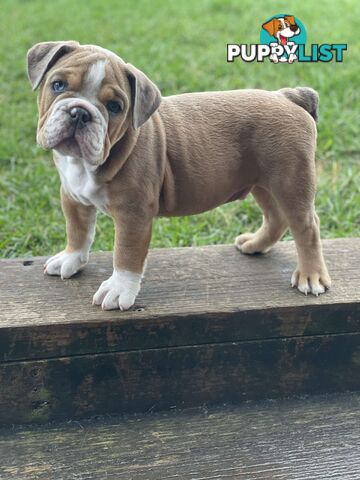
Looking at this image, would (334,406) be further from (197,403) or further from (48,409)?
(48,409)

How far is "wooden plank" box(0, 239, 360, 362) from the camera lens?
2318mm

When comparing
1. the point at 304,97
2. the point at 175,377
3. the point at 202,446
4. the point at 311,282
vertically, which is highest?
the point at 304,97

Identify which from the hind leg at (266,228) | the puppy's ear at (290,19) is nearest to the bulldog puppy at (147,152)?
the hind leg at (266,228)

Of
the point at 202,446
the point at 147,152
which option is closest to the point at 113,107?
the point at 147,152

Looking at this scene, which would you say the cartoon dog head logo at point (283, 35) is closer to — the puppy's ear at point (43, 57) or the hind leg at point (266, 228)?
the hind leg at point (266, 228)

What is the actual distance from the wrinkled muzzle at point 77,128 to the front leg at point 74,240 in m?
0.48

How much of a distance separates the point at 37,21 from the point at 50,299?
204 inches

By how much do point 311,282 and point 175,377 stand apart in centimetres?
61

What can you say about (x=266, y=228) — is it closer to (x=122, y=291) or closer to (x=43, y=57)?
(x=122, y=291)

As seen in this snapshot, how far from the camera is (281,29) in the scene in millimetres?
3211

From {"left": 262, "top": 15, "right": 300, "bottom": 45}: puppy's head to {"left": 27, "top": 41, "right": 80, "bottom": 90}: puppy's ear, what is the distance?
4.34ft

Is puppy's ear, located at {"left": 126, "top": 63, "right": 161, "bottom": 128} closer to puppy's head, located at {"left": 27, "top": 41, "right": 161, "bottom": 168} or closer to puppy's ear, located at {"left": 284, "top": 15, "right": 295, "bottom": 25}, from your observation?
puppy's head, located at {"left": 27, "top": 41, "right": 161, "bottom": 168}

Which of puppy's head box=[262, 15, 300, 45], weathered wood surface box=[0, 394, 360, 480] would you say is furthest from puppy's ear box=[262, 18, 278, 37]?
weathered wood surface box=[0, 394, 360, 480]

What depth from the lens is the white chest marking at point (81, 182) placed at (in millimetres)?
2252
